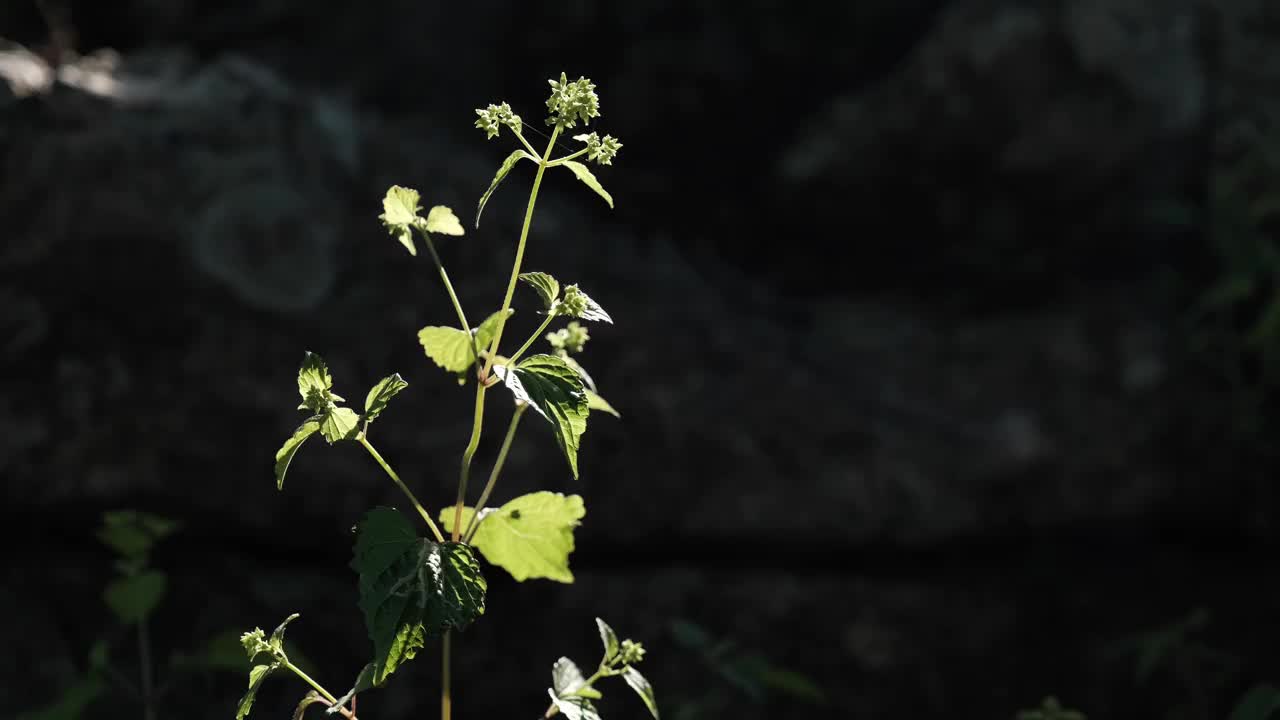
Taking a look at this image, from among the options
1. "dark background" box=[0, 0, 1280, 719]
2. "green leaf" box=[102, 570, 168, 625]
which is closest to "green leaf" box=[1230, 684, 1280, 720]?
"dark background" box=[0, 0, 1280, 719]

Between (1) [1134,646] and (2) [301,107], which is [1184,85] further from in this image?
(2) [301,107]

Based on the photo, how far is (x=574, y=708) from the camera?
1342mm

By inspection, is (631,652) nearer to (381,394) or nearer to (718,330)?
(381,394)

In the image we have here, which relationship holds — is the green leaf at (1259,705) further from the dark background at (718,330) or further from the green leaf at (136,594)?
the green leaf at (136,594)

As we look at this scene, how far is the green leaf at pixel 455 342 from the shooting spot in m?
1.29

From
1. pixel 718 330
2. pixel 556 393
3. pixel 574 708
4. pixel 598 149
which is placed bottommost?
pixel 574 708

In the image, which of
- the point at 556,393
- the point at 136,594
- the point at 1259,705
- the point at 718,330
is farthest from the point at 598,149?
the point at 718,330

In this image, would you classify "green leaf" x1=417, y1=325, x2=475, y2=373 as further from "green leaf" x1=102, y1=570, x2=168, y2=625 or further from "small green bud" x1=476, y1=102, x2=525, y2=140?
"green leaf" x1=102, y1=570, x2=168, y2=625

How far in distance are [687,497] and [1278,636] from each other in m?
1.54

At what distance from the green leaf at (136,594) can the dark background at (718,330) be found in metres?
0.26

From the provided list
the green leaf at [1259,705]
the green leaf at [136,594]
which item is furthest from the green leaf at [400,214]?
the green leaf at [1259,705]

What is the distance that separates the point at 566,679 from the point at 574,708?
0.09 meters

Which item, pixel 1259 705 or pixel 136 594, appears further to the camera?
pixel 136 594

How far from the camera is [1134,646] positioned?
104 inches
